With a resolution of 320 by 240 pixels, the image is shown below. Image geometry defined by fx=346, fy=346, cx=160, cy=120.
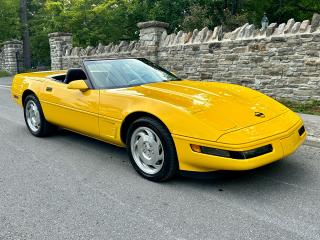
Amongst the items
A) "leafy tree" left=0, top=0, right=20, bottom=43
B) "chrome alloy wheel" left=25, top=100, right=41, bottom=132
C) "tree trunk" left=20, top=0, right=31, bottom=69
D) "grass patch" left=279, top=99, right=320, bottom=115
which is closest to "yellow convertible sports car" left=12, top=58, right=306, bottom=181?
"chrome alloy wheel" left=25, top=100, right=41, bottom=132

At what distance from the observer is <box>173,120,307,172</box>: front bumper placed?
3.18 m

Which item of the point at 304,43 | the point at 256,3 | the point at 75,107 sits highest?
the point at 256,3

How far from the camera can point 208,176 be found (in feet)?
11.3

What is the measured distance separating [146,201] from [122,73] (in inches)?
79.1

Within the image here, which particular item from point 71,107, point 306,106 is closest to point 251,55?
point 306,106

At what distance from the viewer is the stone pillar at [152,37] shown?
10.9 m

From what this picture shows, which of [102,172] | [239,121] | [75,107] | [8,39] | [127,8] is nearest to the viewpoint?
[239,121]

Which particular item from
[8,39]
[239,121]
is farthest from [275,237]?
[8,39]

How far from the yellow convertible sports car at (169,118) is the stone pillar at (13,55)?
19.5 meters

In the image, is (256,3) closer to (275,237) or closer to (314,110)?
(314,110)

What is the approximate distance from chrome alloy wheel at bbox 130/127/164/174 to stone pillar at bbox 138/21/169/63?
7.44 metres

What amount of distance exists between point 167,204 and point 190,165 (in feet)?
1.47

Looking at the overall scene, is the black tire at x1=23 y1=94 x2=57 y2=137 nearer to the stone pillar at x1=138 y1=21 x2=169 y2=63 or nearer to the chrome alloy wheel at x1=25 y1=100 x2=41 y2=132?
the chrome alloy wheel at x1=25 y1=100 x2=41 y2=132

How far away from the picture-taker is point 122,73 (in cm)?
469
